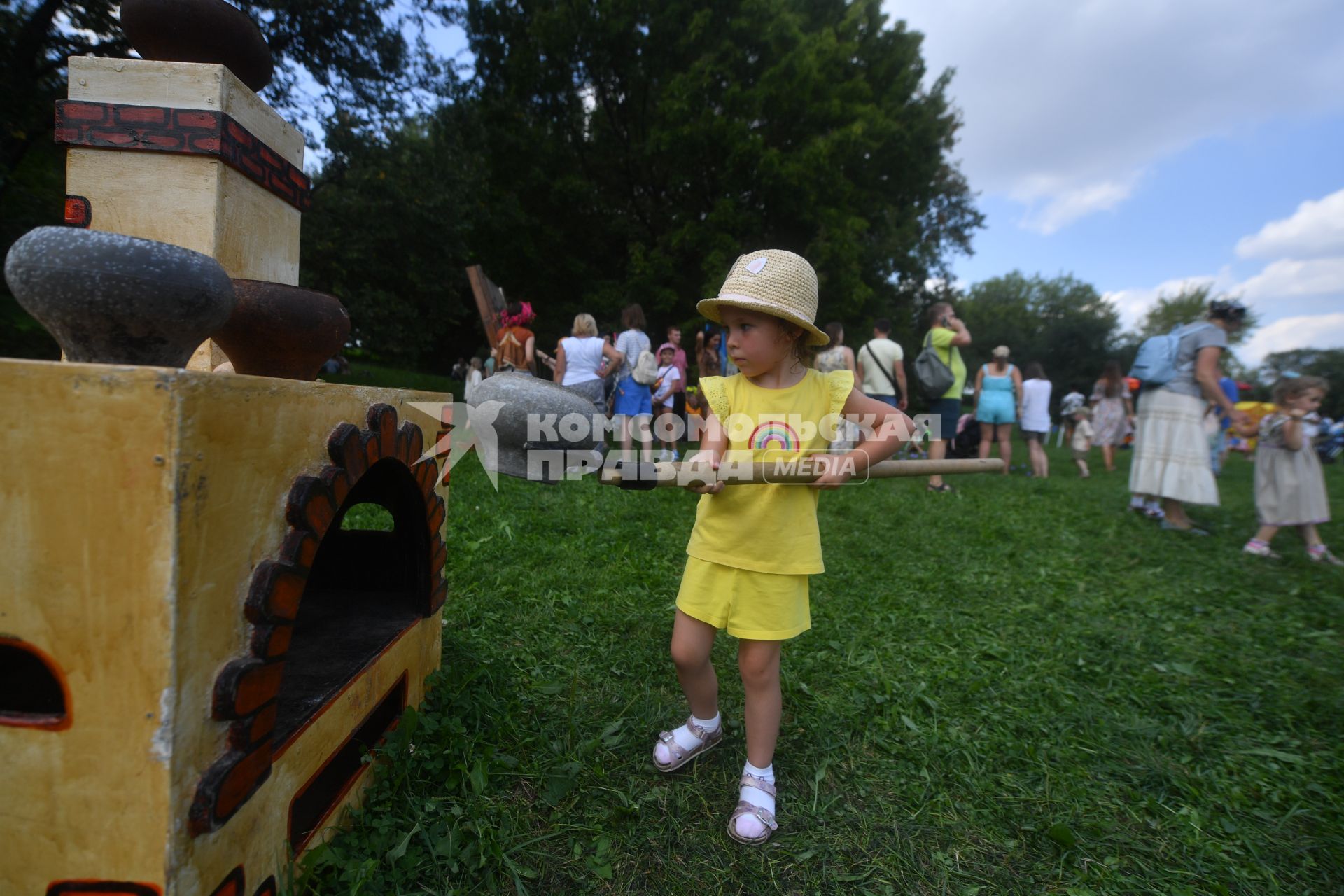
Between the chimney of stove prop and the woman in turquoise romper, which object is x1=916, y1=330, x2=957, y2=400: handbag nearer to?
the woman in turquoise romper

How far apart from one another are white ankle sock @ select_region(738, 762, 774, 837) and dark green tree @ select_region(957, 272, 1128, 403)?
2644 cm

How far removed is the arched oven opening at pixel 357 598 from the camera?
181 centimetres

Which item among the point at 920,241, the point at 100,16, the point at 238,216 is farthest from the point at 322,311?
the point at 920,241

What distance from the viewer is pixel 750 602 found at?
2074mm

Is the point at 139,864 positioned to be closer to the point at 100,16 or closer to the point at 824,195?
the point at 100,16

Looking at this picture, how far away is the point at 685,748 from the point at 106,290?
2.00 metres

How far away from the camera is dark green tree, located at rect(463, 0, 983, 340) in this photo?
15.0m

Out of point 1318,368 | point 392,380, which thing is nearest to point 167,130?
point 392,380

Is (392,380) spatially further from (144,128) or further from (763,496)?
(763,496)

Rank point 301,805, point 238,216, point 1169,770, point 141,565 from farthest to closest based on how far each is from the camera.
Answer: point 1169,770, point 238,216, point 301,805, point 141,565

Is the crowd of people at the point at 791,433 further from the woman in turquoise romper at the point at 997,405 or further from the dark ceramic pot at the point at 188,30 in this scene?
the dark ceramic pot at the point at 188,30

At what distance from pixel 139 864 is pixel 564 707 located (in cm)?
153

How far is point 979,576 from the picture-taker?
4562 mm

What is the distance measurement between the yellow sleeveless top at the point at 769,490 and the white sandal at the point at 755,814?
673 mm
